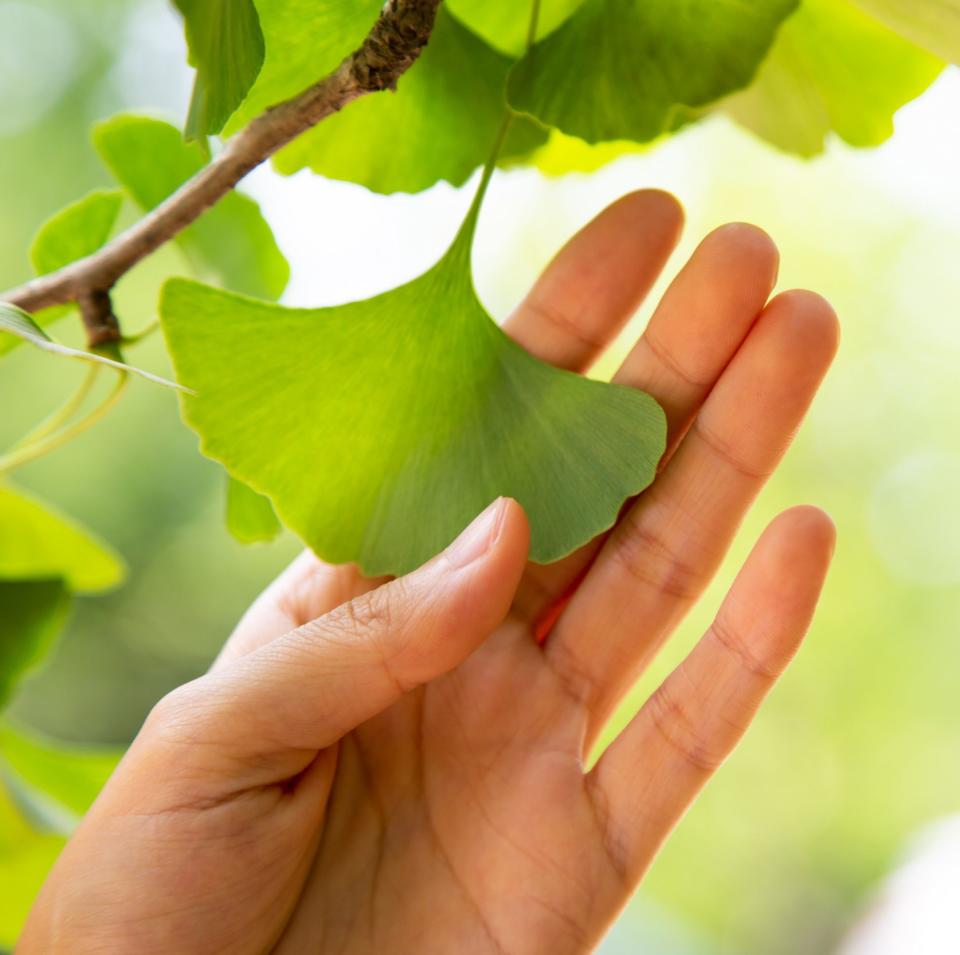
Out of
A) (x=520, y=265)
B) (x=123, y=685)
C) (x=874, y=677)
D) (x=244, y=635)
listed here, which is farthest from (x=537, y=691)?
(x=874, y=677)

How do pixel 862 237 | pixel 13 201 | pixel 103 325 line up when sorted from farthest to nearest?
1. pixel 862 237
2. pixel 13 201
3. pixel 103 325

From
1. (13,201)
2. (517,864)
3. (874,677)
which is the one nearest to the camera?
(517,864)

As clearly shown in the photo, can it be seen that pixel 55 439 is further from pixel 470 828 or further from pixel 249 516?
pixel 470 828

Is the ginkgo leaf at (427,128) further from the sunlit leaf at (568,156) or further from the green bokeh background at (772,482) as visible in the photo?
the green bokeh background at (772,482)

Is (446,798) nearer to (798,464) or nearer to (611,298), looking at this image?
(611,298)

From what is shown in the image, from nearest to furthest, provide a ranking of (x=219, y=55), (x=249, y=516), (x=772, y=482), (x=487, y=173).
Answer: (x=219, y=55), (x=487, y=173), (x=249, y=516), (x=772, y=482)

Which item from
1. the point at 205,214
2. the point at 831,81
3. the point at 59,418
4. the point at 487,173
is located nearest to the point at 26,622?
the point at 59,418
